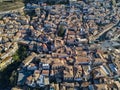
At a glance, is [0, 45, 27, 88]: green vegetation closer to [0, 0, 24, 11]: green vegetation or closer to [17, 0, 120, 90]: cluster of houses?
[17, 0, 120, 90]: cluster of houses

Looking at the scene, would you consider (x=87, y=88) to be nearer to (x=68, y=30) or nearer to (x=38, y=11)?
(x=68, y=30)

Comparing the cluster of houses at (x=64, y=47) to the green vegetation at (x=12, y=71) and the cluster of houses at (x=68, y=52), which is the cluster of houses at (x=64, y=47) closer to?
the cluster of houses at (x=68, y=52)

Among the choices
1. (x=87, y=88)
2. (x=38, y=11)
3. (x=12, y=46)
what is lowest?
(x=87, y=88)

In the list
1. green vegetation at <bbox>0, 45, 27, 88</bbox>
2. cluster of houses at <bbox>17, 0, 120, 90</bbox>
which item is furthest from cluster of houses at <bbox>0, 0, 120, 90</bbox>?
green vegetation at <bbox>0, 45, 27, 88</bbox>

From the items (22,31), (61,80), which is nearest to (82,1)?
(22,31)

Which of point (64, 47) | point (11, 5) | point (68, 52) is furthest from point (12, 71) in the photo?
point (11, 5)

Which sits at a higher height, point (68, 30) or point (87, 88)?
point (68, 30)

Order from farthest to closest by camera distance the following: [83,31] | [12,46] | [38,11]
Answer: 1. [38,11]
2. [83,31]
3. [12,46]

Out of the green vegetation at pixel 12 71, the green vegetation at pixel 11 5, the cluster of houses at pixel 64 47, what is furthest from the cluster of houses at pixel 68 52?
the green vegetation at pixel 11 5
